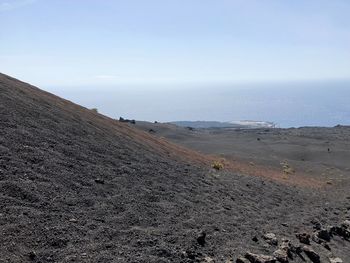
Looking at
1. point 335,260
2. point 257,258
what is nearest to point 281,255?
point 257,258

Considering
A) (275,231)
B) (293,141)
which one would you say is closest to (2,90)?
(275,231)

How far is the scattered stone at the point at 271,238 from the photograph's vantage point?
14413 mm

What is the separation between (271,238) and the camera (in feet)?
48.3

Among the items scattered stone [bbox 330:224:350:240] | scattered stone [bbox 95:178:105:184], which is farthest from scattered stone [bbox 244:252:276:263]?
scattered stone [bbox 330:224:350:240]

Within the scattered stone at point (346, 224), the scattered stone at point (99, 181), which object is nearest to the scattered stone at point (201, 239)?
the scattered stone at point (99, 181)

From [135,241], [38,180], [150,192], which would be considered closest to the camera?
[135,241]

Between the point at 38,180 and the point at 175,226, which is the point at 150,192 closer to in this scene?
the point at 175,226

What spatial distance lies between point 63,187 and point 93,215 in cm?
162

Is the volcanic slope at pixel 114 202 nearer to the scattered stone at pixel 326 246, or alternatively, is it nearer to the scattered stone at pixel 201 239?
the scattered stone at pixel 201 239

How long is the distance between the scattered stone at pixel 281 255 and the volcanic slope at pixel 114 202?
0.34 metres

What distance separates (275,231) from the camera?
16.0m

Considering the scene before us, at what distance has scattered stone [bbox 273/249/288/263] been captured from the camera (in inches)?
511

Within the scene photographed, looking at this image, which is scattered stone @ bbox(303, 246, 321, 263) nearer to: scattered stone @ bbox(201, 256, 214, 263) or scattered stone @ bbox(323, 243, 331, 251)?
scattered stone @ bbox(323, 243, 331, 251)

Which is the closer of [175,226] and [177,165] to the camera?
[175,226]
